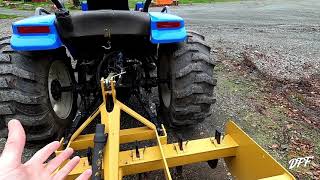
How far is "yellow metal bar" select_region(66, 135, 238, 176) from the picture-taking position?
2.62m

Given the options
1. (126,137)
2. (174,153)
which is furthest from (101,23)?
(174,153)

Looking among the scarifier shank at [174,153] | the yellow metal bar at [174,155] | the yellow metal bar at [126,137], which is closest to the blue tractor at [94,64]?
the yellow metal bar at [126,137]

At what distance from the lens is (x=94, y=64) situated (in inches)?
149

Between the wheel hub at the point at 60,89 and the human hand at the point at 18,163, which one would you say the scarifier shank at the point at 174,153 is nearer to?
the human hand at the point at 18,163

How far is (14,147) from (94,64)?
7.38 feet

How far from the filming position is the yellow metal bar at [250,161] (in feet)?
7.53

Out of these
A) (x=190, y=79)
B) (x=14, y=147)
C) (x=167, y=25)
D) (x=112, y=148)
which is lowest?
(x=112, y=148)

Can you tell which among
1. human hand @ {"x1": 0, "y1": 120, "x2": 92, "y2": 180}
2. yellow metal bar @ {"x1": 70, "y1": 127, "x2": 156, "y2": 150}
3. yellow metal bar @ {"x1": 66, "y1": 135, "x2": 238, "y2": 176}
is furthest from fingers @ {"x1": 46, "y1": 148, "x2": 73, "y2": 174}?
yellow metal bar @ {"x1": 70, "y1": 127, "x2": 156, "y2": 150}

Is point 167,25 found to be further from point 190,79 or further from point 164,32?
point 190,79

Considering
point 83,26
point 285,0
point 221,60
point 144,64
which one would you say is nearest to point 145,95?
point 144,64

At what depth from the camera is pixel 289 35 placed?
1003cm

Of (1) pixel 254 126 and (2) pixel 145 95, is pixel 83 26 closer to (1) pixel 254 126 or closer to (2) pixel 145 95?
(2) pixel 145 95

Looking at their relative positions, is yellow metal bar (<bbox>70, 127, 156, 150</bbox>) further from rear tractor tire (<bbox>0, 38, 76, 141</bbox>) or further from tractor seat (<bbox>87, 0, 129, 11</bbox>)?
tractor seat (<bbox>87, 0, 129, 11</bbox>)

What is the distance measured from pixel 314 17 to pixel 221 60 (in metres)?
8.85
